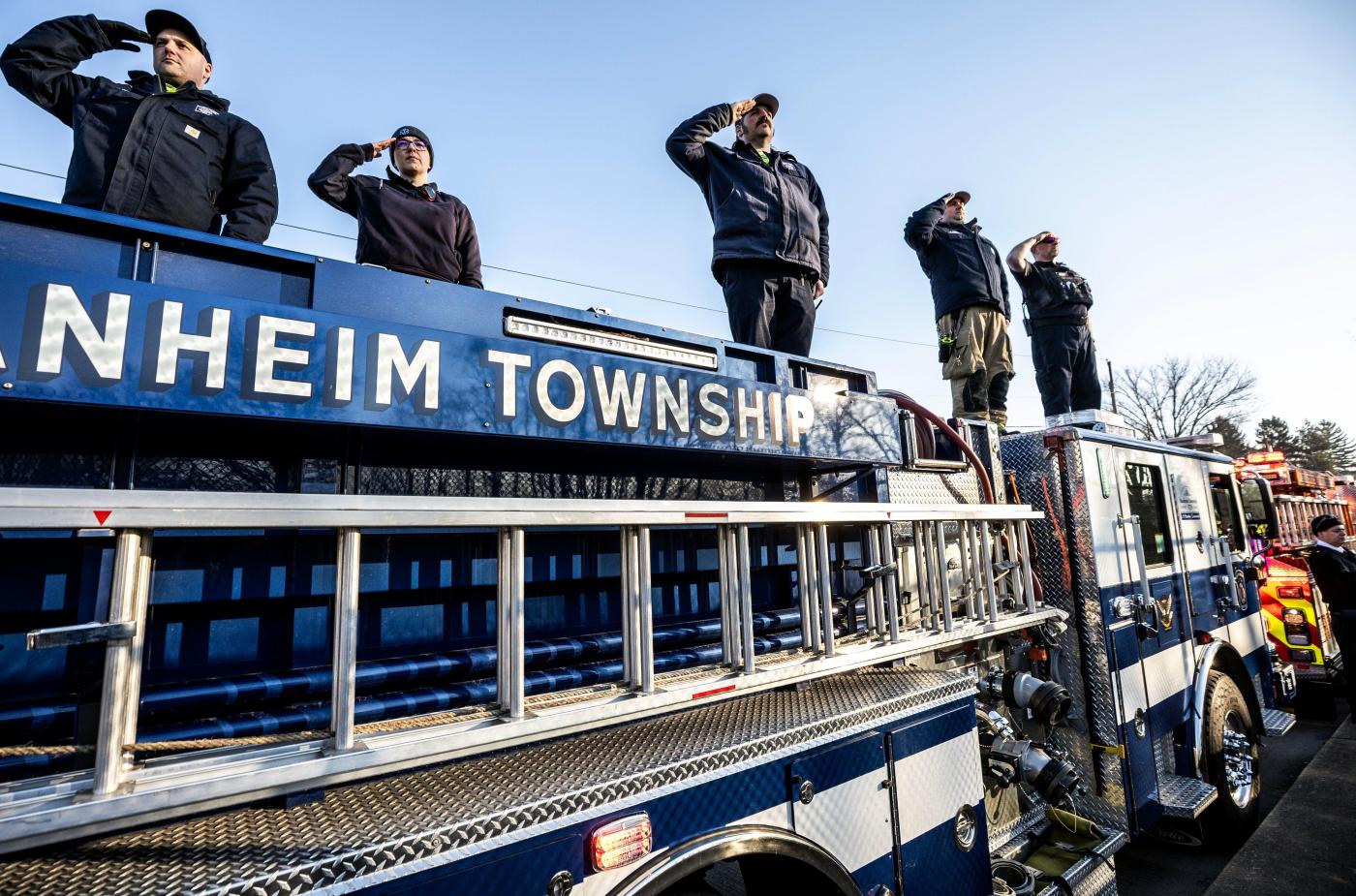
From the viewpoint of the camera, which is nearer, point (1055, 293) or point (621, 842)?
point (621, 842)

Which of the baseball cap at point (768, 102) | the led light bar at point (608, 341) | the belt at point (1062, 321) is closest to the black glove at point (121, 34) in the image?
the led light bar at point (608, 341)

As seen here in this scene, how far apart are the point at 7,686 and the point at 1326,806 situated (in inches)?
267

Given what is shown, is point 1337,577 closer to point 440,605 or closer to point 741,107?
point 741,107

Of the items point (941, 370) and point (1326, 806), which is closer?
point (1326, 806)

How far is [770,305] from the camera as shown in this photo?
3.61 m

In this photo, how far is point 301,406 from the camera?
1595mm

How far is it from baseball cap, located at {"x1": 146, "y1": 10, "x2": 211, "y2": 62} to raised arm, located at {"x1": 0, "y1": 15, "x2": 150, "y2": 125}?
68mm

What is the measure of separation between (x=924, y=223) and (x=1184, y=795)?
13.0 feet

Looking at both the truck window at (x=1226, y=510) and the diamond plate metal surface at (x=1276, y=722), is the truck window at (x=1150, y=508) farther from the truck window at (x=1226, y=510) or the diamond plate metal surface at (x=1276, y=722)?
the diamond plate metal surface at (x=1276, y=722)

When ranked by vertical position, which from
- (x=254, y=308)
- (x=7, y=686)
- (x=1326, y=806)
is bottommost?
(x=1326, y=806)

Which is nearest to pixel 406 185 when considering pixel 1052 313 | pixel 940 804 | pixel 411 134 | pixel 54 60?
pixel 411 134

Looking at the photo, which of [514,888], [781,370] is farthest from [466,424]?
[781,370]

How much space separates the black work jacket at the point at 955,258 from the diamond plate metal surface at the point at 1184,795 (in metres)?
3.33

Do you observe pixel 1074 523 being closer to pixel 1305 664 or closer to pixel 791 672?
pixel 791 672
